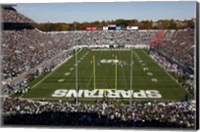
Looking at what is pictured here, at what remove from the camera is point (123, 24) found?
1171 centimetres

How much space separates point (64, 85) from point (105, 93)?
1.04 metres

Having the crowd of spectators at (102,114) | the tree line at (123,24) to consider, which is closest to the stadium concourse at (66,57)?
the crowd of spectators at (102,114)

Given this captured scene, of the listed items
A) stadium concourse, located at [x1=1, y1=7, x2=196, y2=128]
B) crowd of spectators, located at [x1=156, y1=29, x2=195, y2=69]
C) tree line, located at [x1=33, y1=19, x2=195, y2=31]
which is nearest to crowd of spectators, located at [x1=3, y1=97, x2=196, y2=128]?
stadium concourse, located at [x1=1, y1=7, x2=196, y2=128]

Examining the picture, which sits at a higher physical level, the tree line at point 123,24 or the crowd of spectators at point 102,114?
the tree line at point 123,24

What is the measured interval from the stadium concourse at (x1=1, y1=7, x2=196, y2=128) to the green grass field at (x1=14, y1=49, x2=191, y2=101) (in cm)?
24

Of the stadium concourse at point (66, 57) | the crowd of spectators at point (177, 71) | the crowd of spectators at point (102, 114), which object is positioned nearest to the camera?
the crowd of spectators at point (102, 114)

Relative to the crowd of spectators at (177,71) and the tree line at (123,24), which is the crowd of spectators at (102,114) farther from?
the tree line at (123,24)

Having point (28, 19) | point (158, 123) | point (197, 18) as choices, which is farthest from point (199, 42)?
point (28, 19)

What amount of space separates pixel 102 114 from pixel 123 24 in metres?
2.17

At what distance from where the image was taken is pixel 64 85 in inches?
478

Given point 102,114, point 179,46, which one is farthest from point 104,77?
point 102,114

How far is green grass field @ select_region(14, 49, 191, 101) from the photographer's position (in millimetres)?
12048

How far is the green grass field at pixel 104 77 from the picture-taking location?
39.5 ft

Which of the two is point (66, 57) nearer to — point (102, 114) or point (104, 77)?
point (104, 77)
